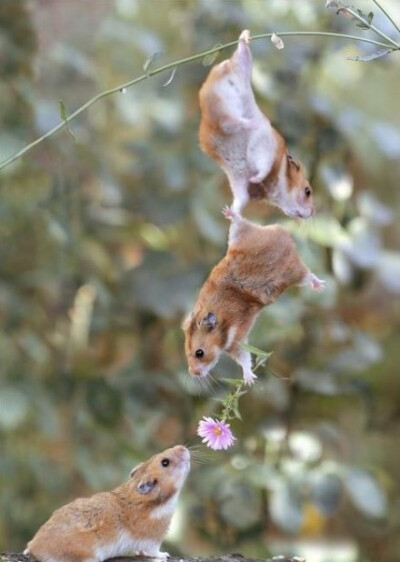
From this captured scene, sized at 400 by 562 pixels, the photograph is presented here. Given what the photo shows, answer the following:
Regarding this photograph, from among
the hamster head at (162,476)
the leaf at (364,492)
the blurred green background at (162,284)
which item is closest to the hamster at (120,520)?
the hamster head at (162,476)

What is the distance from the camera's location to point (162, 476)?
41.8 inches

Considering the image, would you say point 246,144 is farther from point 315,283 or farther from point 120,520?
point 120,520

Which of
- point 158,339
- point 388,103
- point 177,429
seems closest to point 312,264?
point 158,339

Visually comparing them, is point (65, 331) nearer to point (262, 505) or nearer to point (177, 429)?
point (177, 429)

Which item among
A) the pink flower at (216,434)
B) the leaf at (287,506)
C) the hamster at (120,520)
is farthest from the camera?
the leaf at (287,506)

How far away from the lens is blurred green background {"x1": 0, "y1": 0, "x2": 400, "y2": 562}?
2209mm

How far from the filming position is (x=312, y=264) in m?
1.79

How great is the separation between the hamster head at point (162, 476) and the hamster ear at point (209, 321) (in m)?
0.23

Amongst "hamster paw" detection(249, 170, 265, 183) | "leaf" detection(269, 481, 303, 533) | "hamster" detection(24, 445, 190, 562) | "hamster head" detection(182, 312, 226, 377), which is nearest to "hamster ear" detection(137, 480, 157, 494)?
"hamster" detection(24, 445, 190, 562)

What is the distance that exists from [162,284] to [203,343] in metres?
1.42

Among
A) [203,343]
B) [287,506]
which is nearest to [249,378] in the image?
[203,343]

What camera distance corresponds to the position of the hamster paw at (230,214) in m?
0.87

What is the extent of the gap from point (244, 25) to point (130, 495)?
4.66ft

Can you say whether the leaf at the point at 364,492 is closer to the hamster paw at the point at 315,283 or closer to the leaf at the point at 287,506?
the leaf at the point at 287,506
